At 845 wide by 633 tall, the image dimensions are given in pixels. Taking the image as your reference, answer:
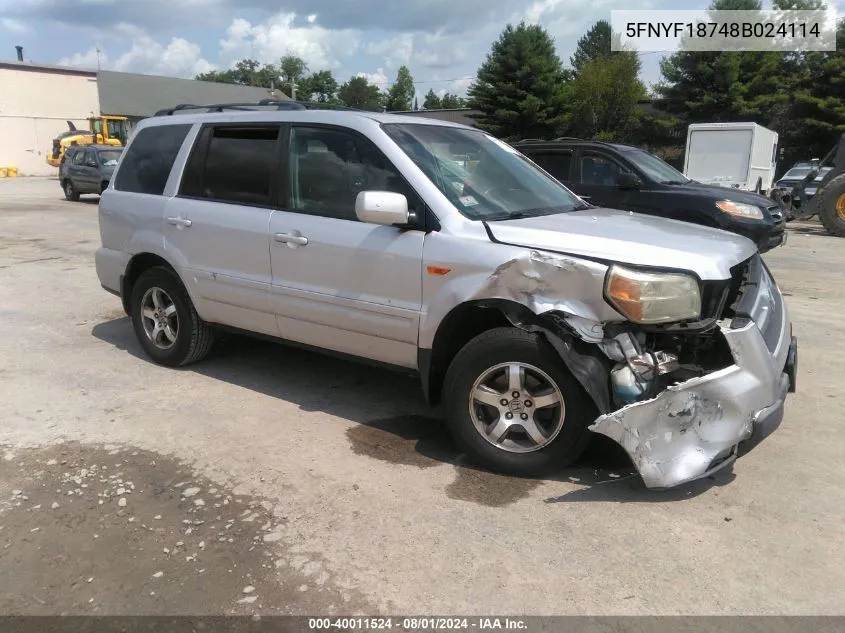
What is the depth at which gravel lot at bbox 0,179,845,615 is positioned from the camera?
273 centimetres

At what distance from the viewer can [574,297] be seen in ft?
11.0

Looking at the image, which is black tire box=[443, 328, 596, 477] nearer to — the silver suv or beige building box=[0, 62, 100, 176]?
the silver suv

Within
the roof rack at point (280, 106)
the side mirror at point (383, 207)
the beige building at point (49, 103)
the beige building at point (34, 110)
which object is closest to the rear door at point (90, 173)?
the roof rack at point (280, 106)

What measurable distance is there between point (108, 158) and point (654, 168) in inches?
687

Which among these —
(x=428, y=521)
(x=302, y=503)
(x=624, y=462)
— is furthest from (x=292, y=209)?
(x=624, y=462)

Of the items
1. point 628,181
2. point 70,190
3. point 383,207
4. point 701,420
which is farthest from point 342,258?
point 70,190

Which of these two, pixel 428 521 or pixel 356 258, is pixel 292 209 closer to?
pixel 356 258

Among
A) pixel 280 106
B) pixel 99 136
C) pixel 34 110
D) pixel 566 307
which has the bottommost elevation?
pixel 566 307

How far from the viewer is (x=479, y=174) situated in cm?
427

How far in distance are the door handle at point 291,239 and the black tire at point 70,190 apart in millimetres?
20414

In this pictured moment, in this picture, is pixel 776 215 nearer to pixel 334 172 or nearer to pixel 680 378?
pixel 680 378

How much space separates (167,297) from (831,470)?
182 inches

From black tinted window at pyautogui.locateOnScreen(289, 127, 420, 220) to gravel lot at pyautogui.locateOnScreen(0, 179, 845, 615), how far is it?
140 cm

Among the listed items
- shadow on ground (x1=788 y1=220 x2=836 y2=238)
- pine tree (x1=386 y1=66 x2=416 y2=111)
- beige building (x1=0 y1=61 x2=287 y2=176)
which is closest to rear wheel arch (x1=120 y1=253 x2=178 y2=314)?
shadow on ground (x1=788 y1=220 x2=836 y2=238)
